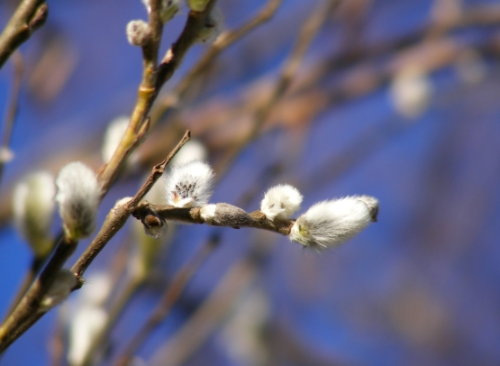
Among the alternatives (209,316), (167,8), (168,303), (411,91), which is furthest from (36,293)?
(411,91)

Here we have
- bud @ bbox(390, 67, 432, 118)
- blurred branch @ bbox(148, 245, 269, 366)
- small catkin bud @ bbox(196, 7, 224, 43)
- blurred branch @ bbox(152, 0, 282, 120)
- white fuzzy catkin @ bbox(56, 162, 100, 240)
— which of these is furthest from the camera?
bud @ bbox(390, 67, 432, 118)

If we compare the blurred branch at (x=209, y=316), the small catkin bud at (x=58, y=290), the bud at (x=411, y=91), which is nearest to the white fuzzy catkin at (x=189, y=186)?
the small catkin bud at (x=58, y=290)

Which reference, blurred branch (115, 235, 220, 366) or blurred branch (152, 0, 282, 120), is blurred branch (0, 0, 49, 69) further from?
blurred branch (115, 235, 220, 366)

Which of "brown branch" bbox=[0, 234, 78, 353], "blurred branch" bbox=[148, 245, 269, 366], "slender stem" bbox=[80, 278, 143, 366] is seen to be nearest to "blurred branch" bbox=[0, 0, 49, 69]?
"brown branch" bbox=[0, 234, 78, 353]

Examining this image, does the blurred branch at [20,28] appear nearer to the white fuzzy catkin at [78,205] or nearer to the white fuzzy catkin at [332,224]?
the white fuzzy catkin at [78,205]

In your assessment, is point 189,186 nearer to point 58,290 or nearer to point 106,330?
point 58,290

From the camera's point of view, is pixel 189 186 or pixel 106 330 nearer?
pixel 189 186

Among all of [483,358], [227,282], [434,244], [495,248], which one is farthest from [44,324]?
[495,248]
